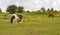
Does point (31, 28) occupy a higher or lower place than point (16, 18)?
lower

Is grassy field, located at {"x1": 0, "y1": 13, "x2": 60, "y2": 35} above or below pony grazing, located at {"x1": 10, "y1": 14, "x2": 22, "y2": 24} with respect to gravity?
below

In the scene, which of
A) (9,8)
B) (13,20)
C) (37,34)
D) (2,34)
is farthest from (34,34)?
(9,8)

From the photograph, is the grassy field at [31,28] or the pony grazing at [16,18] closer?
the grassy field at [31,28]

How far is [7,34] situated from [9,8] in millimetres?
83874

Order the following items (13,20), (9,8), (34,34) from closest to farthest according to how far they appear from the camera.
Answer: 1. (34,34)
2. (13,20)
3. (9,8)

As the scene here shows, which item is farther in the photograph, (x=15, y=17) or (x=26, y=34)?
(x=15, y=17)

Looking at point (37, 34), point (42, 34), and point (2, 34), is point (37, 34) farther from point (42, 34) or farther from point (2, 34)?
point (2, 34)

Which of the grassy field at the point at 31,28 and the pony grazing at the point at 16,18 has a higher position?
the pony grazing at the point at 16,18

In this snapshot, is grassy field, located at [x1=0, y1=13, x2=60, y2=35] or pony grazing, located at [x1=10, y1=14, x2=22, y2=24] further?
pony grazing, located at [x1=10, y1=14, x2=22, y2=24]

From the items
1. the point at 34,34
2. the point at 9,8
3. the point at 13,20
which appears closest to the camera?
the point at 34,34

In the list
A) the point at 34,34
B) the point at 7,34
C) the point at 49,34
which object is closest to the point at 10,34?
the point at 7,34

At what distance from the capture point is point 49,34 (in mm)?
18953

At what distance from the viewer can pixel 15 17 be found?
35.2 m

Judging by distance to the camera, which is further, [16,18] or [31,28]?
[16,18]
